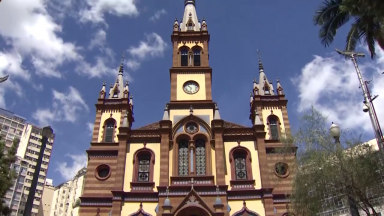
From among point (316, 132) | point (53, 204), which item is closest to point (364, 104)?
point (316, 132)

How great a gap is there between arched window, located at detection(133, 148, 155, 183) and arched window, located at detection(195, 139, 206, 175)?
357 centimetres

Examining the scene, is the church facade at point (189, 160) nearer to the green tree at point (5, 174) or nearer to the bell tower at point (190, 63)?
the bell tower at point (190, 63)

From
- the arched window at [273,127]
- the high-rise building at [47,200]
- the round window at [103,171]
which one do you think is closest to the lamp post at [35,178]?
the round window at [103,171]

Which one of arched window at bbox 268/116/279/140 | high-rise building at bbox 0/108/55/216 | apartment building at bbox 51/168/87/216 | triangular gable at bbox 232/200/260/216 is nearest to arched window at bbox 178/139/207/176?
triangular gable at bbox 232/200/260/216

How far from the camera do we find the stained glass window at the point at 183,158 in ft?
94.2

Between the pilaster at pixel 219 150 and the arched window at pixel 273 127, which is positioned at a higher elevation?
the arched window at pixel 273 127

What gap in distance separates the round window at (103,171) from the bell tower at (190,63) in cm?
810

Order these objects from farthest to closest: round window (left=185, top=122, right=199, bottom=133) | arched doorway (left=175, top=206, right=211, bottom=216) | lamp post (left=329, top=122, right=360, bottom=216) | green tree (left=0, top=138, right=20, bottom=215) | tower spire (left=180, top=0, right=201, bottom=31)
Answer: tower spire (left=180, top=0, right=201, bottom=31) < round window (left=185, top=122, right=199, bottom=133) < arched doorway (left=175, top=206, right=211, bottom=216) < lamp post (left=329, top=122, right=360, bottom=216) < green tree (left=0, top=138, right=20, bottom=215)

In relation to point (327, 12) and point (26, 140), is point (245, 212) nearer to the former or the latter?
point (327, 12)

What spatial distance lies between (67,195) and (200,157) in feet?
236

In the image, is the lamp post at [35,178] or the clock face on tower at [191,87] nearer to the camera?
the lamp post at [35,178]

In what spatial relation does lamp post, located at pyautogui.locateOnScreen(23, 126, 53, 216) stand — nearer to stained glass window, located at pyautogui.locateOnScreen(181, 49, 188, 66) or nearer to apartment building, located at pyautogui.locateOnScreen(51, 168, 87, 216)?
stained glass window, located at pyautogui.locateOnScreen(181, 49, 188, 66)

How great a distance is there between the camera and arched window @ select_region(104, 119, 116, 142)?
32.9m

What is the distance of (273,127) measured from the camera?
33.2m
